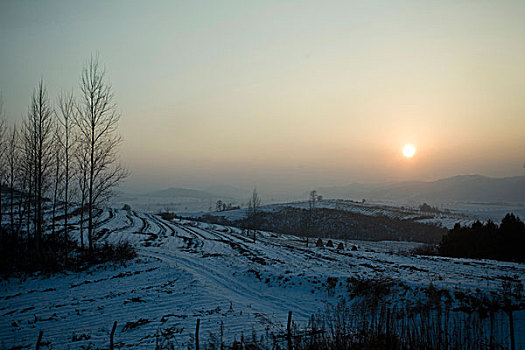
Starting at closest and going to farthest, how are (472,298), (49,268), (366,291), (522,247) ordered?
(472,298)
(366,291)
(49,268)
(522,247)

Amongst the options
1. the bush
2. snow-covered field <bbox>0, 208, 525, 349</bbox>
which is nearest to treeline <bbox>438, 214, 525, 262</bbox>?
snow-covered field <bbox>0, 208, 525, 349</bbox>

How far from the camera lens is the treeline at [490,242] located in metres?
28.8

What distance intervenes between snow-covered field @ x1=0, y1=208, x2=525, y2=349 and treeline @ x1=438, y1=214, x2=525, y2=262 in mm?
10772

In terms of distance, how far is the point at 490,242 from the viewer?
1208 inches

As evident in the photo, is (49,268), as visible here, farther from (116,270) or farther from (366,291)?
(366,291)

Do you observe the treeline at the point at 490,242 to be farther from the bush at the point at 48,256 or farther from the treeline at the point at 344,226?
the treeline at the point at 344,226

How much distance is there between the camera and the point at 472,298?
11.9 metres

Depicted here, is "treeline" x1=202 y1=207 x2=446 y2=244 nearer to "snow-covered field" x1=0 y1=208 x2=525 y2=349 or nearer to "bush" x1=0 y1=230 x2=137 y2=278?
"bush" x1=0 y1=230 x2=137 y2=278

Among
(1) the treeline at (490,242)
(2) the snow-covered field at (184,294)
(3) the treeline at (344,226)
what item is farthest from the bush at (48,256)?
(3) the treeline at (344,226)

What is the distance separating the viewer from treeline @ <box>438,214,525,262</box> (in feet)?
94.4

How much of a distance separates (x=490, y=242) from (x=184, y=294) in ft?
105

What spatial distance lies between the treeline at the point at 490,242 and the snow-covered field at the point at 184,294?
10772mm

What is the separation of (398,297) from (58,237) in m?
25.9

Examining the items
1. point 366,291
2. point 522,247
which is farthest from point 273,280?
point 522,247
